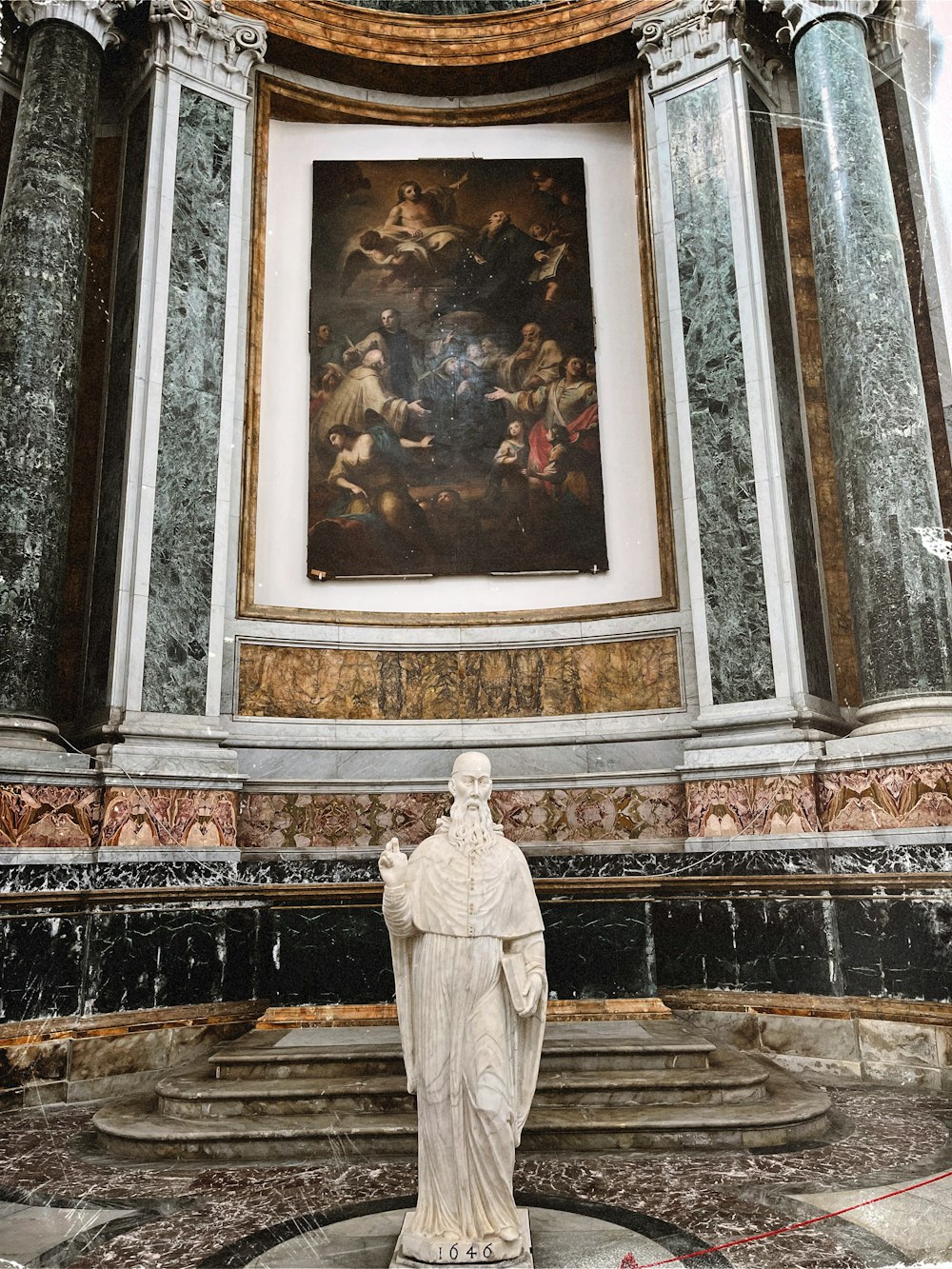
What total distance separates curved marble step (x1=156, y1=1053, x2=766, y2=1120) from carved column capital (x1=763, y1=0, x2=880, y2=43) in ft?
26.3

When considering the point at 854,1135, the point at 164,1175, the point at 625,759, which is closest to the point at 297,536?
the point at 625,759

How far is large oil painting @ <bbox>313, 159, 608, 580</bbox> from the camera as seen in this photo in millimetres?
9180

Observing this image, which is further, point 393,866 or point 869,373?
point 869,373

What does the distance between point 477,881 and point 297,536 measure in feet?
19.4

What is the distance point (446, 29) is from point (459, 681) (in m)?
6.40

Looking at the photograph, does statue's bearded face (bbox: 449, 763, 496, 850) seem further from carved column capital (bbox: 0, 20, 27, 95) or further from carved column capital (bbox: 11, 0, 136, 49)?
carved column capital (bbox: 0, 20, 27, 95)

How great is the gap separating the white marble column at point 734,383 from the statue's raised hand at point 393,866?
433cm

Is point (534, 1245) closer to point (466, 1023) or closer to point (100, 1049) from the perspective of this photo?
point (466, 1023)

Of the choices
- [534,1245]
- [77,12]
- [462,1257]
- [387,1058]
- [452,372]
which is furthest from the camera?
[452,372]

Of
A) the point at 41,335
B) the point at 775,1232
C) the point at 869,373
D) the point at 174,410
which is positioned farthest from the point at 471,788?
the point at 41,335

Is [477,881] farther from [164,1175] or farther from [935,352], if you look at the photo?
[935,352]

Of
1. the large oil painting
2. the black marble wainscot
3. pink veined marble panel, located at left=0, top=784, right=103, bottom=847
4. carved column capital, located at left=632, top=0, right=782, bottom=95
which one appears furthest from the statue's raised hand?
carved column capital, located at left=632, top=0, right=782, bottom=95

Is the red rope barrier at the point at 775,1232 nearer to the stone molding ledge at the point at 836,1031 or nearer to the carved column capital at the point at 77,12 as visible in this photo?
the stone molding ledge at the point at 836,1031

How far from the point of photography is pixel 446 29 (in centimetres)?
994
